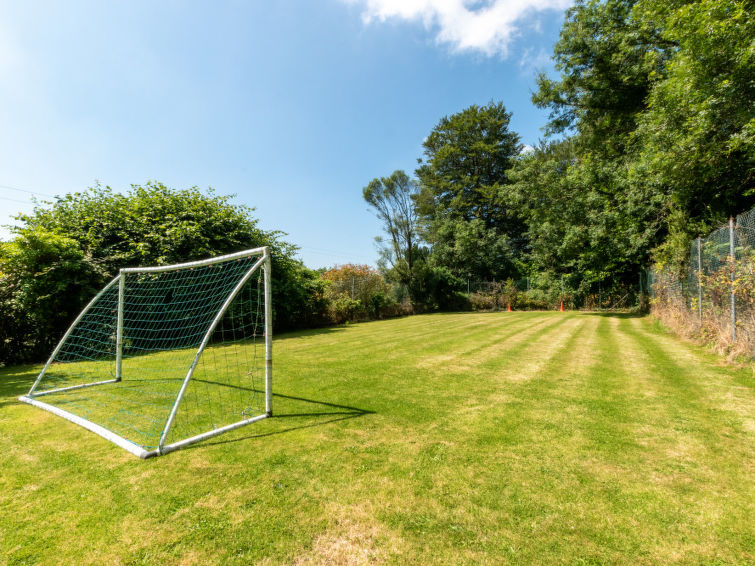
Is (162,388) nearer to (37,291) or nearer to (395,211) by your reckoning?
(37,291)

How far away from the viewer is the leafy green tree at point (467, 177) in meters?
30.1

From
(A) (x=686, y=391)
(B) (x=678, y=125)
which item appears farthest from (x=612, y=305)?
(A) (x=686, y=391)

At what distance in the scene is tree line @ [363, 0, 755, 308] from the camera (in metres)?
8.27

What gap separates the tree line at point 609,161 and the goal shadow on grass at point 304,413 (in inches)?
413

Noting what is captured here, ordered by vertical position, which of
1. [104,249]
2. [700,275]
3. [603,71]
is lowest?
[700,275]

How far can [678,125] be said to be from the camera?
30.8 ft

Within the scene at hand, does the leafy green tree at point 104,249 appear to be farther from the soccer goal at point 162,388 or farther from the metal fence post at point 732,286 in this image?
the metal fence post at point 732,286

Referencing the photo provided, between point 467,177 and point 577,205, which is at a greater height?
point 467,177

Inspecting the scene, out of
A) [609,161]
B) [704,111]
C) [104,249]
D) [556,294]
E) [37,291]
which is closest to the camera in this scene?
[37,291]

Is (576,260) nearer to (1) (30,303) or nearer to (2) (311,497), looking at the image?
(2) (311,497)

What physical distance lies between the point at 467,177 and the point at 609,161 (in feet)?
53.9

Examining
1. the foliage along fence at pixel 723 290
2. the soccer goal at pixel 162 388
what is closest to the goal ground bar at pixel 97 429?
the soccer goal at pixel 162 388

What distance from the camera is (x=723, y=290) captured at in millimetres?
6059

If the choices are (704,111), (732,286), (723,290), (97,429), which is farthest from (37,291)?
(704,111)
